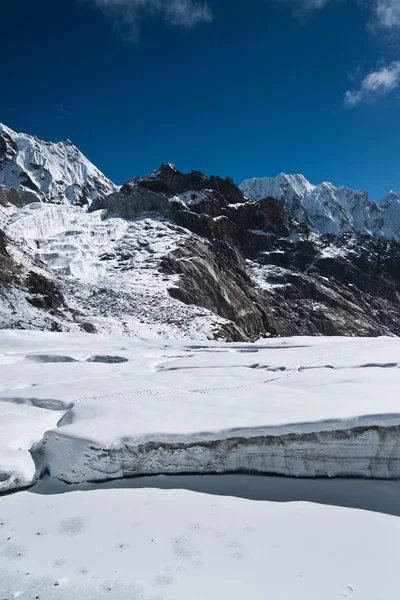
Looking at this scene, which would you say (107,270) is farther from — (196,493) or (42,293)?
(196,493)

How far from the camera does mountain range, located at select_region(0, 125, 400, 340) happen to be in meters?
25.4

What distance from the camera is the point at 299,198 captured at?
194875 mm

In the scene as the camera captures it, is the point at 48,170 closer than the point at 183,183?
No

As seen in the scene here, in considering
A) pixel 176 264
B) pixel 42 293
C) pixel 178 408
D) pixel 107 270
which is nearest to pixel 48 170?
pixel 107 270

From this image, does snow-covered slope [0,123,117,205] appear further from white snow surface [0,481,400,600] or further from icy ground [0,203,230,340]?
white snow surface [0,481,400,600]

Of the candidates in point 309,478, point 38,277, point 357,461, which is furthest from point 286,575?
point 38,277

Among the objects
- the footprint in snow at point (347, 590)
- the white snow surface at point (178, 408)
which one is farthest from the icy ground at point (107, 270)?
the footprint in snow at point (347, 590)

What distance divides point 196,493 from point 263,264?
6892cm

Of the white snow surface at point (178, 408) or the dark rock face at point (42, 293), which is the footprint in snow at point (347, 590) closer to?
the white snow surface at point (178, 408)

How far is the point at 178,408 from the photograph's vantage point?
5.43 m

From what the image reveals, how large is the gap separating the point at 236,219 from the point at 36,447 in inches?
2867

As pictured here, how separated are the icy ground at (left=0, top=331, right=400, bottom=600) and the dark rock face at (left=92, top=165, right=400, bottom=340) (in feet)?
68.6

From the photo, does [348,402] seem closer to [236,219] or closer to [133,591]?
[133,591]

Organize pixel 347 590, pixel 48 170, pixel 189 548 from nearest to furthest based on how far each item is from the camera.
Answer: pixel 347 590 < pixel 189 548 < pixel 48 170
